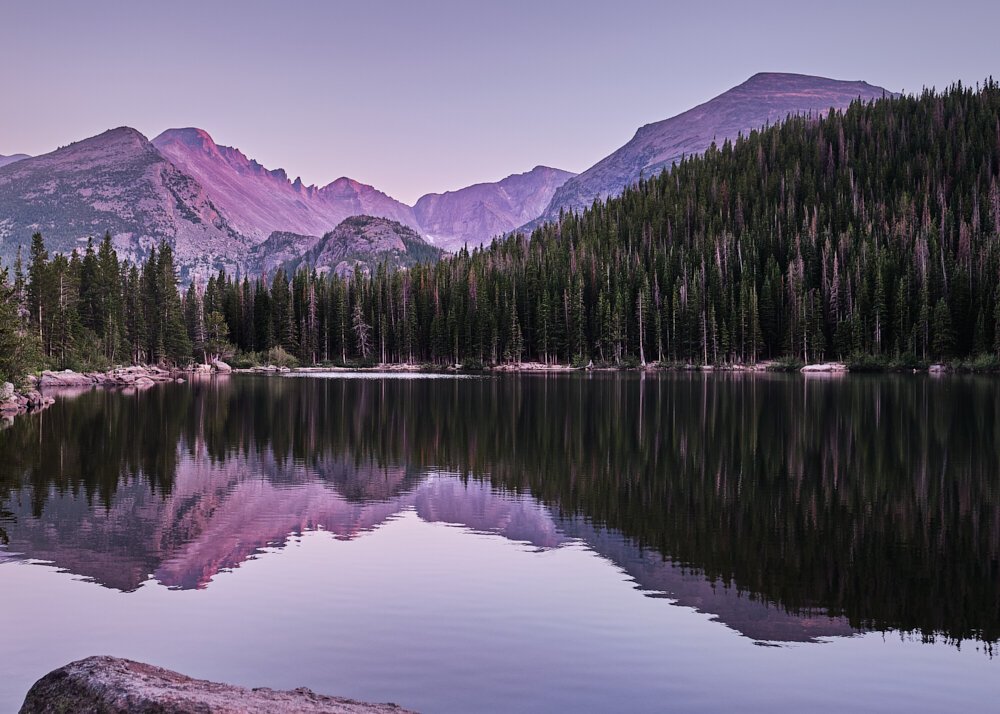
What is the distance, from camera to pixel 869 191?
171500 mm

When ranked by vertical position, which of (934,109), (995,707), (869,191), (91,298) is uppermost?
(934,109)

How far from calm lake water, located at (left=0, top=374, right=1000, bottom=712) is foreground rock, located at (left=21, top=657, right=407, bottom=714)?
8.61 ft

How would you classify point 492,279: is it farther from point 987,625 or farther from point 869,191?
point 987,625

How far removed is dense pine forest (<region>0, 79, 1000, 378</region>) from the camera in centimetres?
11669

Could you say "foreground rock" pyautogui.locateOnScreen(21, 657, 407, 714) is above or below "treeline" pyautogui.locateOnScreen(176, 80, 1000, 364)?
below

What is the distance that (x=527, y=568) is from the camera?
53.1 feet

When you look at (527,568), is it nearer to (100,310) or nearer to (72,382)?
(72,382)

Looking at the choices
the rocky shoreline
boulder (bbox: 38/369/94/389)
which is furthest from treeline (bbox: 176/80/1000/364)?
boulder (bbox: 38/369/94/389)

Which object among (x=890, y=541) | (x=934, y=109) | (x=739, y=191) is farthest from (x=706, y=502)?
(x=934, y=109)

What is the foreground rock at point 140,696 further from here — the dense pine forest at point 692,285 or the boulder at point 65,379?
the dense pine forest at point 692,285

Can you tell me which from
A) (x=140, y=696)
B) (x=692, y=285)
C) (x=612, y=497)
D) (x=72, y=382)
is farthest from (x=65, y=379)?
(x=692, y=285)

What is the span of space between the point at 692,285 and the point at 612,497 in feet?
399

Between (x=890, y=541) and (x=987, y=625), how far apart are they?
16.5ft

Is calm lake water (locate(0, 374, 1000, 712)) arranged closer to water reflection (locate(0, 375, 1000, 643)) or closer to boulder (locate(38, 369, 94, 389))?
water reflection (locate(0, 375, 1000, 643))
